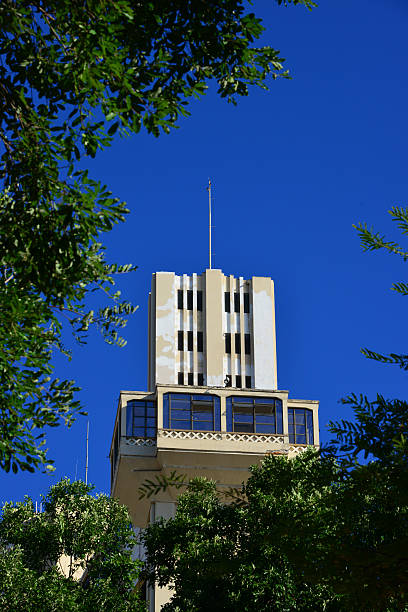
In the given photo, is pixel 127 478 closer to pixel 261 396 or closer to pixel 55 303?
pixel 261 396

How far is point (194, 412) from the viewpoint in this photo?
239 ft

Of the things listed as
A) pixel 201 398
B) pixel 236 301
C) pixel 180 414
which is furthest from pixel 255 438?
pixel 236 301

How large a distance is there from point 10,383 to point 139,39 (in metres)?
4.05

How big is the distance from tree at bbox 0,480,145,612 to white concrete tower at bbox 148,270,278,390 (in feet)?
160

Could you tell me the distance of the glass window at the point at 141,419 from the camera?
73188 mm

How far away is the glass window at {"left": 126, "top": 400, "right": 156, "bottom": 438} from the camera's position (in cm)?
7319

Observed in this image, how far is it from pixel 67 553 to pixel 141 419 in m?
34.7

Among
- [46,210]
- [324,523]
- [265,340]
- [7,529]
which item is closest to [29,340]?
[46,210]

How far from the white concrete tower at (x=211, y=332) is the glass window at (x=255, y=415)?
15065 millimetres

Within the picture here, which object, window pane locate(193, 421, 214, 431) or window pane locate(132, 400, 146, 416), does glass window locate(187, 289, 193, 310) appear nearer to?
window pane locate(132, 400, 146, 416)

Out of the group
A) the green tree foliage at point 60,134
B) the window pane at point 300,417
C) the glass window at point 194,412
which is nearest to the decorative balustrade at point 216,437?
the glass window at point 194,412

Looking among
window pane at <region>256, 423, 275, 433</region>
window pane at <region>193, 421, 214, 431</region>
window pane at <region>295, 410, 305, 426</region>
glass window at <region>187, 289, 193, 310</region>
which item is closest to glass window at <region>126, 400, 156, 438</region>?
window pane at <region>193, 421, 214, 431</region>

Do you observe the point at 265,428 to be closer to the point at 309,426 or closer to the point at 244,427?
the point at 244,427

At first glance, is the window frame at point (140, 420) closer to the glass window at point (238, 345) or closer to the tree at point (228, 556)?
the glass window at point (238, 345)
